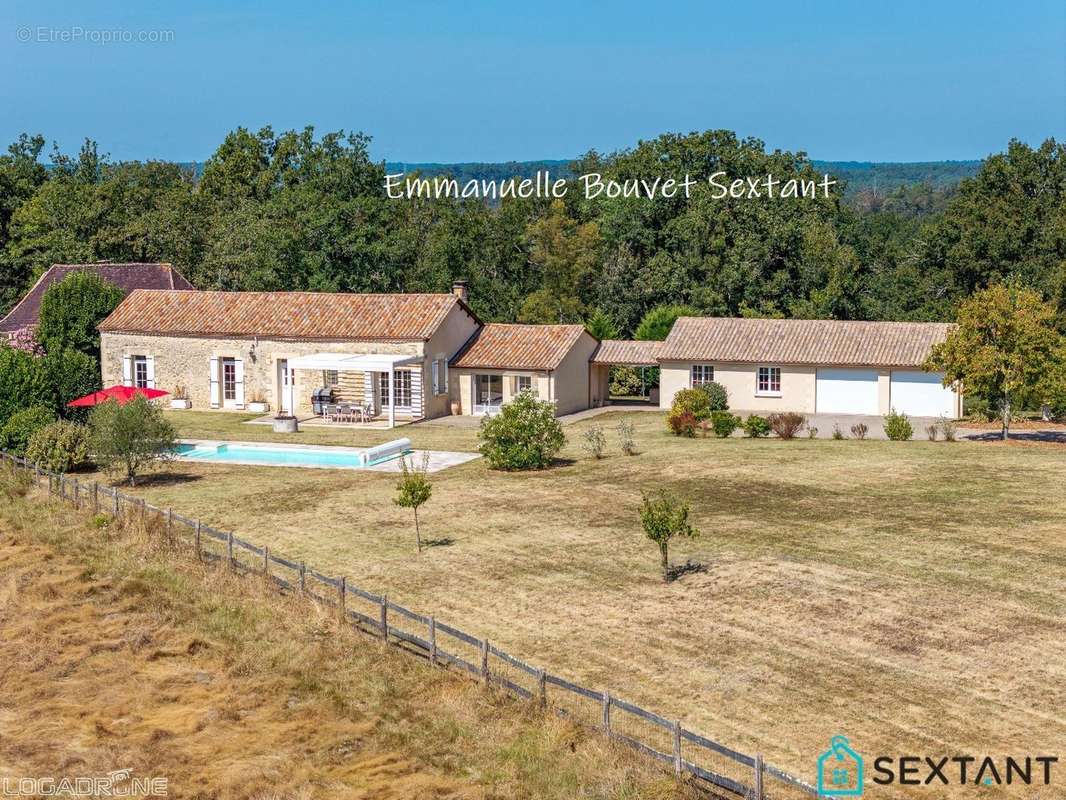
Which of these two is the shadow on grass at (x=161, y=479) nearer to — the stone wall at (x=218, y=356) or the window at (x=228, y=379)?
the stone wall at (x=218, y=356)

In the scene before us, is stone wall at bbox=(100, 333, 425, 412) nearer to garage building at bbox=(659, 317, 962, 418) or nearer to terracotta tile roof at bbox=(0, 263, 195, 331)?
terracotta tile roof at bbox=(0, 263, 195, 331)

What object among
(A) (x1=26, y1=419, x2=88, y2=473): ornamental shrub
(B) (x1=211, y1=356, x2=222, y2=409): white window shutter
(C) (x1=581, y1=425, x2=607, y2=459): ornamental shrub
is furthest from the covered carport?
(A) (x1=26, y1=419, x2=88, y2=473): ornamental shrub

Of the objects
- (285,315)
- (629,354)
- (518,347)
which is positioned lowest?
(629,354)

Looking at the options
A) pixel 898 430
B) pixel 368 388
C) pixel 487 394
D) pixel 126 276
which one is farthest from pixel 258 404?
pixel 898 430

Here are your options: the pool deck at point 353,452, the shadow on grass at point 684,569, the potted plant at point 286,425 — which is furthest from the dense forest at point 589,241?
the shadow on grass at point 684,569

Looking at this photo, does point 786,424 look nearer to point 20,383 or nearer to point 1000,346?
point 1000,346

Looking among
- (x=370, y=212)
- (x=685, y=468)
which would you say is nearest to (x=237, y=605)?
(x=685, y=468)
